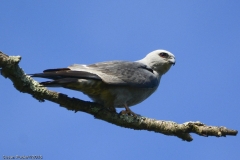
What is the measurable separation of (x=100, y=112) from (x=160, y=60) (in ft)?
13.3

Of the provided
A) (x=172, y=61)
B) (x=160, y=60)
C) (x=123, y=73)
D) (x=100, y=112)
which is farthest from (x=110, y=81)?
(x=172, y=61)

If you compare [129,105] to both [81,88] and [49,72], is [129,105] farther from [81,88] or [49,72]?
[49,72]

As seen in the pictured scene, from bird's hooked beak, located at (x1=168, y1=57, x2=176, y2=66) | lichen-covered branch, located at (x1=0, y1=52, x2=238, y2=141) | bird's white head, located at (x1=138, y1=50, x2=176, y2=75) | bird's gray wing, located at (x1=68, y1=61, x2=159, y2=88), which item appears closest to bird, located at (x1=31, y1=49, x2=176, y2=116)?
bird's gray wing, located at (x1=68, y1=61, x2=159, y2=88)

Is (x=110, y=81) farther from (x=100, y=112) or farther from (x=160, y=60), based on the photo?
(x=160, y=60)

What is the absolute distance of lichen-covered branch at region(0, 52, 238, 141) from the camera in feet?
20.7

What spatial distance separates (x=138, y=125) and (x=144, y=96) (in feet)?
6.44

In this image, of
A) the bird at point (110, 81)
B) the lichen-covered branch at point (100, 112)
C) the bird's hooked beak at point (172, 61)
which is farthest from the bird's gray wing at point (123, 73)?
the bird's hooked beak at point (172, 61)

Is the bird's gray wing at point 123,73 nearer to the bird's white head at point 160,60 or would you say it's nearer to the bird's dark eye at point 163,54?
the bird's white head at point 160,60

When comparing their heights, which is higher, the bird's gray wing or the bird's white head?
the bird's white head

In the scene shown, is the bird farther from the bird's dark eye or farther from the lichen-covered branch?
the bird's dark eye

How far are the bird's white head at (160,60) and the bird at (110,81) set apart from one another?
33.9 inches

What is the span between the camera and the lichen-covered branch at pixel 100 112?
6.30 metres

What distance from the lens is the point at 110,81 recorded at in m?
8.42

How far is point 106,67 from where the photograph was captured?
889 cm
